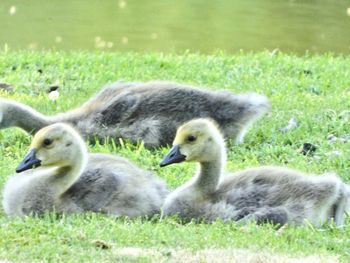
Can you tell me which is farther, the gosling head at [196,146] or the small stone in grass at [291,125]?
the small stone in grass at [291,125]

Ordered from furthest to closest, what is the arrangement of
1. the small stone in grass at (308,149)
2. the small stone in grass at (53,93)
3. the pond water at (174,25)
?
the pond water at (174,25) → the small stone in grass at (53,93) → the small stone in grass at (308,149)

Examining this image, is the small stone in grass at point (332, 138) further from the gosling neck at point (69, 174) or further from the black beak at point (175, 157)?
the gosling neck at point (69, 174)

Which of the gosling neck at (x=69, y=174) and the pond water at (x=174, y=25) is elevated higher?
the gosling neck at (x=69, y=174)

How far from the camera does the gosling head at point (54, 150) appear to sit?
6.94 meters

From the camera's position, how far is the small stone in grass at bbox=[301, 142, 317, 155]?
8899 millimetres

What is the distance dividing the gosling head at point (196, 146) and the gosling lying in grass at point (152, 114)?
1.75 meters

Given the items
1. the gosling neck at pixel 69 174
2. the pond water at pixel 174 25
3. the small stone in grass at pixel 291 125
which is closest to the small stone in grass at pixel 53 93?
the small stone in grass at pixel 291 125

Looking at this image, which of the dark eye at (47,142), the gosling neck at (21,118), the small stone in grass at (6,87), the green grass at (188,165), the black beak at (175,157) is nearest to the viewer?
the green grass at (188,165)

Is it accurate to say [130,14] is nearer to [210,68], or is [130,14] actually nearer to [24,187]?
[210,68]

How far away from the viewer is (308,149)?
898 cm

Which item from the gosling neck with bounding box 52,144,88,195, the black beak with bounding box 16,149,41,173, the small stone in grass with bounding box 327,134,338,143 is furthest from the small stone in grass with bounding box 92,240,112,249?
the small stone in grass with bounding box 327,134,338,143

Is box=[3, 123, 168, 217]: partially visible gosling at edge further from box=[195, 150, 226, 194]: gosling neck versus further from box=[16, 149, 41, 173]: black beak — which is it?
box=[195, 150, 226, 194]: gosling neck

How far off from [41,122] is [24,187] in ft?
7.09

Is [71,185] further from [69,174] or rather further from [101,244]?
[101,244]
